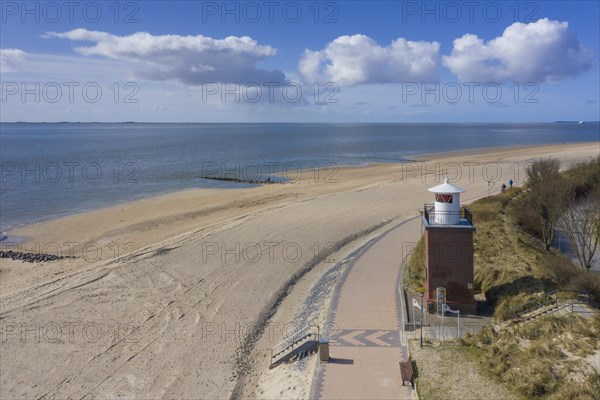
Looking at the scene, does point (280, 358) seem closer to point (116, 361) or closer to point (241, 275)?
point (116, 361)

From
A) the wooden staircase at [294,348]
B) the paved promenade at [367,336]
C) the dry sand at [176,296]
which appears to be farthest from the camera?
the dry sand at [176,296]

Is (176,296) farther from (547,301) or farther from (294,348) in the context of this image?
(547,301)

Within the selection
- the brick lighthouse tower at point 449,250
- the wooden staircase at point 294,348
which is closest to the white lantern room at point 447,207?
the brick lighthouse tower at point 449,250

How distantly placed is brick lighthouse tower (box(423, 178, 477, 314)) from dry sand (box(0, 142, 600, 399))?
12.9 feet

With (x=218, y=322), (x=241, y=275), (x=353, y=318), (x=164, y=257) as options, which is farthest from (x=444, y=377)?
(x=164, y=257)

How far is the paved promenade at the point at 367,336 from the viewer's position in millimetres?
11523

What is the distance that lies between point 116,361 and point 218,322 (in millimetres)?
3548

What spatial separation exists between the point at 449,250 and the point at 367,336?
3.64 m

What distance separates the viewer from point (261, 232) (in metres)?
27.6

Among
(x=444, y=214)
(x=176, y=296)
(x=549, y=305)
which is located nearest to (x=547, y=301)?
(x=549, y=305)

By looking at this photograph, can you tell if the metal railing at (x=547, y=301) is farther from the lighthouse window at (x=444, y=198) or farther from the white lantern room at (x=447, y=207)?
the lighthouse window at (x=444, y=198)

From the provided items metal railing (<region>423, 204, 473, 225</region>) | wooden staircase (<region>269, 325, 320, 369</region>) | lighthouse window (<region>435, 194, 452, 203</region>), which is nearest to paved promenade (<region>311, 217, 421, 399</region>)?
wooden staircase (<region>269, 325, 320, 369</region>)

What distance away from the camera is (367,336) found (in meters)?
14.2

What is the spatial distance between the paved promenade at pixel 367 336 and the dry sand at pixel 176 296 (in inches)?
28.3
